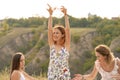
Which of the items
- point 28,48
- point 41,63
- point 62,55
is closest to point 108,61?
point 62,55

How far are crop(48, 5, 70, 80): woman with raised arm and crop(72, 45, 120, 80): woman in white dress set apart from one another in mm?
336

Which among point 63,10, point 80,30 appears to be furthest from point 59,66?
point 80,30

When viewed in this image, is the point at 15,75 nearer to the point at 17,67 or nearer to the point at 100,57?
the point at 17,67

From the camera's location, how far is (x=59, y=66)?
5.09 metres

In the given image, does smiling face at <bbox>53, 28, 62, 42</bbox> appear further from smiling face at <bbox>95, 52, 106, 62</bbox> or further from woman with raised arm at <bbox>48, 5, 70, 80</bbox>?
smiling face at <bbox>95, 52, 106, 62</bbox>

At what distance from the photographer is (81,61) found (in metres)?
35.8

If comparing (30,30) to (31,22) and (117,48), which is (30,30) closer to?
(31,22)

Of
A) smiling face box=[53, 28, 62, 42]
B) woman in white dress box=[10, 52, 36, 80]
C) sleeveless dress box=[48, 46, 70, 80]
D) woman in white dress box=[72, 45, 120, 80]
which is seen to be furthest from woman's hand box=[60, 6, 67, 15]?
woman in white dress box=[10, 52, 36, 80]

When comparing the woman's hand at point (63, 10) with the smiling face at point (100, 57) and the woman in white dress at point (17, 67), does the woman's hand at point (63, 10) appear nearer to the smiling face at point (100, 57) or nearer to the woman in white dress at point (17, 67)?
the smiling face at point (100, 57)

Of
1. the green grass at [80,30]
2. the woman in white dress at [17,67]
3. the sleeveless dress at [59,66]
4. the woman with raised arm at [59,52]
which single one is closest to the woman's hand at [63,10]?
the woman with raised arm at [59,52]

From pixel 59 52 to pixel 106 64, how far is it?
699 mm

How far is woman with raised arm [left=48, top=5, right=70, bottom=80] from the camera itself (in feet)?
16.6

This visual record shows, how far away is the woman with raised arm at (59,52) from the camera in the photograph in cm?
507

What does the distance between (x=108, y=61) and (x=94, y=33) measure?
33.3 m
